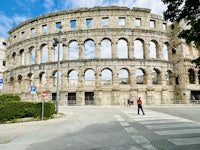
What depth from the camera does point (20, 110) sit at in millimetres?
12430

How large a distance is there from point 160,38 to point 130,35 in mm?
6110

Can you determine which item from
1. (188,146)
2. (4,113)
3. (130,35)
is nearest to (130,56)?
(130,35)

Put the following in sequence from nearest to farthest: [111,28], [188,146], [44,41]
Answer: [188,146], [111,28], [44,41]

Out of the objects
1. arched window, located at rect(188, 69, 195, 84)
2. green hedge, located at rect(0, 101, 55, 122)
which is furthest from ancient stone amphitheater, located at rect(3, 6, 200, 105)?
green hedge, located at rect(0, 101, 55, 122)

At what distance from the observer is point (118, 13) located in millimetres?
31422

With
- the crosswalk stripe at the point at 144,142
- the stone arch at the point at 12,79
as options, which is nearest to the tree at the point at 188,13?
the crosswalk stripe at the point at 144,142

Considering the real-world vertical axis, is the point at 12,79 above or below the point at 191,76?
above

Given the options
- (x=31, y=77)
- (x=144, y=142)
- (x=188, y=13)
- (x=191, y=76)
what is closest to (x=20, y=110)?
(x=144, y=142)

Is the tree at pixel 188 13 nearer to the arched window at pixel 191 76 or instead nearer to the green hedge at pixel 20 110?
the green hedge at pixel 20 110

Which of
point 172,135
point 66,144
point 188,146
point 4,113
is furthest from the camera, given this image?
point 4,113

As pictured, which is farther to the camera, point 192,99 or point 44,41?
point 44,41

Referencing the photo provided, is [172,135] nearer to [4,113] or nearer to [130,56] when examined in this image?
[4,113]

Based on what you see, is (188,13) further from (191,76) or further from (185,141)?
(191,76)

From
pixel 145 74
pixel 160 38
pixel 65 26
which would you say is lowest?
pixel 145 74
